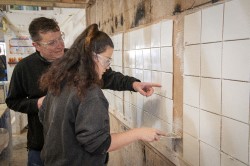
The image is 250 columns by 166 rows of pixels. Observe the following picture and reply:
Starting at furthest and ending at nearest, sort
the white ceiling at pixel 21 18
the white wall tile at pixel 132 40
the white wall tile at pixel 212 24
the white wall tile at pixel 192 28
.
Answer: the white ceiling at pixel 21 18, the white wall tile at pixel 132 40, the white wall tile at pixel 192 28, the white wall tile at pixel 212 24

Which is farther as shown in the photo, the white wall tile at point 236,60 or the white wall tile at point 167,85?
the white wall tile at point 167,85

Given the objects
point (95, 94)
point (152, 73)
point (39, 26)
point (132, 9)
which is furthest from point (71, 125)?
point (132, 9)

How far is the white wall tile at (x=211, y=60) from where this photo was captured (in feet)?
3.48

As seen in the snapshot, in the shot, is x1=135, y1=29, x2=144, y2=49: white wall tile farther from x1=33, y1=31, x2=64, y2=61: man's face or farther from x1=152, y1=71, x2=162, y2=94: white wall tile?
x1=33, y1=31, x2=64, y2=61: man's face

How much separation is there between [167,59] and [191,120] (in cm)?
41

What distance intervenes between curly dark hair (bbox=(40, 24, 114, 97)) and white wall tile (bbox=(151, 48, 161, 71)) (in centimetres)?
50

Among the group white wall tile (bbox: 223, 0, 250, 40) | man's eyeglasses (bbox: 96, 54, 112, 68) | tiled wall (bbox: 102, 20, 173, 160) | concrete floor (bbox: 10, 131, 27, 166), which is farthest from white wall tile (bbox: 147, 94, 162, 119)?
concrete floor (bbox: 10, 131, 27, 166)

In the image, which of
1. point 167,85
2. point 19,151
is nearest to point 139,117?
point 167,85

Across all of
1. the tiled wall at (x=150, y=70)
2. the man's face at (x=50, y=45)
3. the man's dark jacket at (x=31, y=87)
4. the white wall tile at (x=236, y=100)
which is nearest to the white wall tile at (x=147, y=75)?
the tiled wall at (x=150, y=70)

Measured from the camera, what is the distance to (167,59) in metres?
1.50

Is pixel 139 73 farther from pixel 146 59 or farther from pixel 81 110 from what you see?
pixel 81 110

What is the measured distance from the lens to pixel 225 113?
1.04 m

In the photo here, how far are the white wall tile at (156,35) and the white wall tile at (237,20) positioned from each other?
2.01ft

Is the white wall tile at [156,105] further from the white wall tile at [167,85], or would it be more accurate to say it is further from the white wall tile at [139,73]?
the white wall tile at [139,73]
